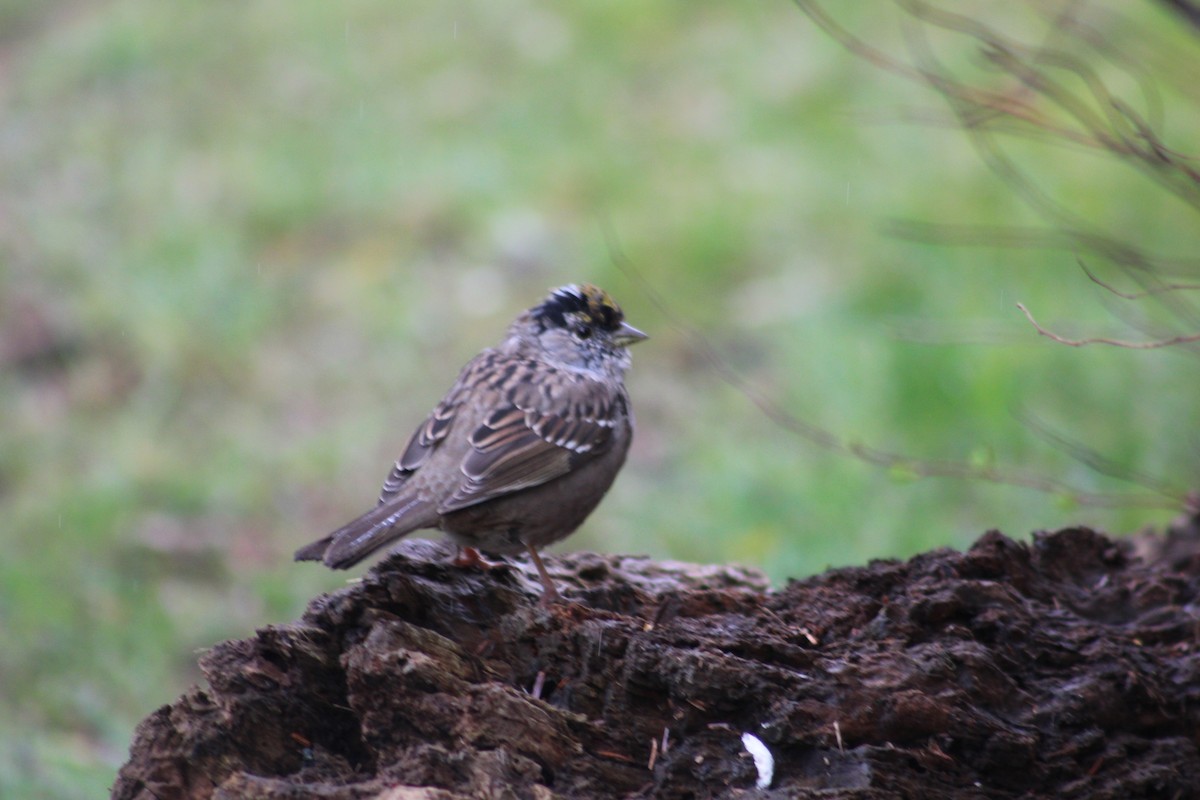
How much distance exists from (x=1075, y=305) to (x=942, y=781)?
5.27m

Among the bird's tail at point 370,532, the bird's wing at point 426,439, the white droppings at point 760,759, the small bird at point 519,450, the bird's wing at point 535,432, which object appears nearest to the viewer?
the white droppings at point 760,759

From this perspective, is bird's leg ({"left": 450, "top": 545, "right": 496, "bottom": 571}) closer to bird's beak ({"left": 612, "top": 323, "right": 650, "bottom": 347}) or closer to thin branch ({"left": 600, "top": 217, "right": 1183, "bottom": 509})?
thin branch ({"left": 600, "top": 217, "right": 1183, "bottom": 509})

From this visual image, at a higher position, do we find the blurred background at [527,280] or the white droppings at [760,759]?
the blurred background at [527,280]

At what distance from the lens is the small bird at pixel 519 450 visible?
4.35 metres

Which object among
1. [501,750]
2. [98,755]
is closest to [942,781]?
[501,750]

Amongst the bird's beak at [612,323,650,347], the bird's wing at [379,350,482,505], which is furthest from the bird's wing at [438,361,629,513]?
the bird's beak at [612,323,650,347]

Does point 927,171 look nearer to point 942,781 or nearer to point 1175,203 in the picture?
point 1175,203

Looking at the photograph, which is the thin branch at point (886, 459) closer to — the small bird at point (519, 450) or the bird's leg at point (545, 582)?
the small bird at point (519, 450)

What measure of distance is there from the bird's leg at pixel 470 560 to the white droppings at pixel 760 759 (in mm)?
1100

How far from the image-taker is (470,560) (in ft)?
13.7

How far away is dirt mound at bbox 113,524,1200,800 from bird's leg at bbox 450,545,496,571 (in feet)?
0.71

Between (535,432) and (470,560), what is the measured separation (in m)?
0.71

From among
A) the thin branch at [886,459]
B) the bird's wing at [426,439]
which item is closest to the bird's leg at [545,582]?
the bird's wing at [426,439]

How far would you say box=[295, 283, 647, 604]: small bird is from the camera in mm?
4352
